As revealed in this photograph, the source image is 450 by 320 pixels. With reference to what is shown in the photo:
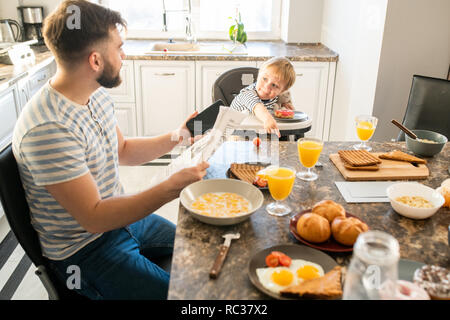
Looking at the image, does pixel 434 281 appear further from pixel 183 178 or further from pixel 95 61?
pixel 95 61

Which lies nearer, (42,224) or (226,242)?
(226,242)

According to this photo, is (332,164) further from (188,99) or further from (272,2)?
(272,2)

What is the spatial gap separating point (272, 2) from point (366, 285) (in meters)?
3.80

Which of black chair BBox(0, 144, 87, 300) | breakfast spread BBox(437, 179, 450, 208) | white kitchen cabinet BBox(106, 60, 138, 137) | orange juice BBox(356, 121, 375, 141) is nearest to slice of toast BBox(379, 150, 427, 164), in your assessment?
orange juice BBox(356, 121, 375, 141)

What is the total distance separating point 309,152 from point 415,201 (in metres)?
0.36

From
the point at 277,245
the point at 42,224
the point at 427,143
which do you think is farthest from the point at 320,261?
the point at 427,143

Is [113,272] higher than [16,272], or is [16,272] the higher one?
[113,272]

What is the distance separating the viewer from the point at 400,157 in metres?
1.64

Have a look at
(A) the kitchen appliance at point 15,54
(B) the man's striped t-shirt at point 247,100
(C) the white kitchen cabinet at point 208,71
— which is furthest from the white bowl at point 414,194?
(A) the kitchen appliance at point 15,54

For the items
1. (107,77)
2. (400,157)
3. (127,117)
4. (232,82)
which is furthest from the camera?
(127,117)

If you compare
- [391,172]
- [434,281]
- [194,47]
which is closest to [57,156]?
[434,281]

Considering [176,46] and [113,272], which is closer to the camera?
[113,272]

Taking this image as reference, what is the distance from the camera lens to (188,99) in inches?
147

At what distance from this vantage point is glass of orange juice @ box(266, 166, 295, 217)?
124cm
